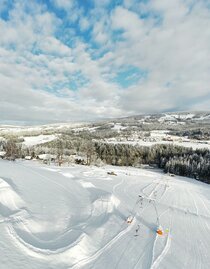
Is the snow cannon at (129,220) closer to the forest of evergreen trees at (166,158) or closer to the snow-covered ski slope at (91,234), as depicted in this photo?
the snow-covered ski slope at (91,234)

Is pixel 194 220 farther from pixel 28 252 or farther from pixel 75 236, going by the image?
pixel 28 252

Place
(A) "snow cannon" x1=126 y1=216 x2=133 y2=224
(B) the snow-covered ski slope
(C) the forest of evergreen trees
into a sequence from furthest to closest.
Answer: (C) the forest of evergreen trees, (A) "snow cannon" x1=126 y1=216 x2=133 y2=224, (B) the snow-covered ski slope

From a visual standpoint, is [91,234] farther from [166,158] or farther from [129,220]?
[166,158]

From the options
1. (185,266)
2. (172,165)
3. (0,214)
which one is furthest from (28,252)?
(172,165)

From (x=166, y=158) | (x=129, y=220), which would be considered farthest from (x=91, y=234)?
(x=166, y=158)

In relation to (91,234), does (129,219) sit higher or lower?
lower

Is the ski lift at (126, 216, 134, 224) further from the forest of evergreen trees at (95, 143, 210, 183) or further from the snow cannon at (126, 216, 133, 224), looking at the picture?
the forest of evergreen trees at (95, 143, 210, 183)

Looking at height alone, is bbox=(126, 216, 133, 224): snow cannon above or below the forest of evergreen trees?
above

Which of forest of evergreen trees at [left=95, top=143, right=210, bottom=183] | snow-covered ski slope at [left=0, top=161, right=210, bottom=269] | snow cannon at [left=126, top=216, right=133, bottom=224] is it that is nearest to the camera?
snow-covered ski slope at [left=0, top=161, right=210, bottom=269]

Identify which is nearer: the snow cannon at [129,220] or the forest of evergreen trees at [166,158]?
the snow cannon at [129,220]

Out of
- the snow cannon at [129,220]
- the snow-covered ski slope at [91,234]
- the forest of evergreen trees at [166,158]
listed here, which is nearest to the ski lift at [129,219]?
the snow cannon at [129,220]

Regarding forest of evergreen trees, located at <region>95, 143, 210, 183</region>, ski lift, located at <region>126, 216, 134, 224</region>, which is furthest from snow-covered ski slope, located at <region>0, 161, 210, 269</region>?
forest of evergreen trees, located at <region>95, 143, 210, 183</region>
